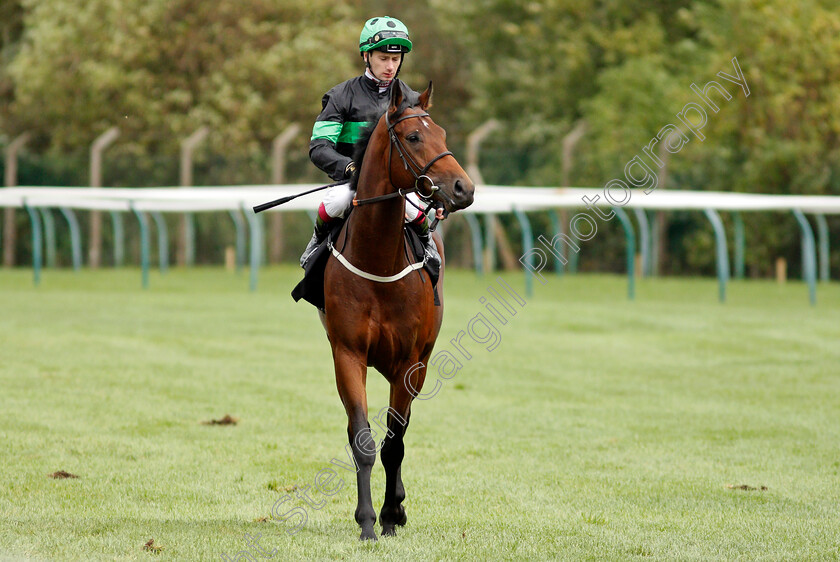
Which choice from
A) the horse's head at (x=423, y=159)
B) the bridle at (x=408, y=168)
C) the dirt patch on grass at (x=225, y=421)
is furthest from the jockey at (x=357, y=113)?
the dirt patch on grass at (x=225, y=421)

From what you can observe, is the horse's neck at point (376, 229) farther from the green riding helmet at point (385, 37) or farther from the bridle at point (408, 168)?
the green riding helmet at point (385, 37)

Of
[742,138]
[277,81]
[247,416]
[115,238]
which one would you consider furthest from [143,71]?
[247,416]

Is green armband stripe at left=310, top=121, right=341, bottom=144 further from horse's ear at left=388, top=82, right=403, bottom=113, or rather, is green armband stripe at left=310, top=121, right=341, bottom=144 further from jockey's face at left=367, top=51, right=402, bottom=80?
horse's ear at left=388, top=82, right=403, bottom=113

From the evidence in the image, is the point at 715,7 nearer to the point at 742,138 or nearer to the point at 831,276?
the point at 742,138

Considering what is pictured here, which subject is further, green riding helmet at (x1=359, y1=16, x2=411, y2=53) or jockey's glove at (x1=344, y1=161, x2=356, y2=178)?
green riding helmet at (x1=359, y1=16, x2=411, y2=53)

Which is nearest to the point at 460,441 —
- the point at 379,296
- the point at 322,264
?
the point at 322,264

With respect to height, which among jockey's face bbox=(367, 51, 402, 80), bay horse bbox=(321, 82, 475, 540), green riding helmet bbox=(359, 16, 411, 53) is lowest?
bay horse bbox=(321, 82, 475, 540)

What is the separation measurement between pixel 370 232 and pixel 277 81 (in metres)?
30.4

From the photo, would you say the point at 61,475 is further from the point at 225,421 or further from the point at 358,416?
the point at 358,416

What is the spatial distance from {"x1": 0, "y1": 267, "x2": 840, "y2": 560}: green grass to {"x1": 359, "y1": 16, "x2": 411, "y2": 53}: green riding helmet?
2443 millimetres

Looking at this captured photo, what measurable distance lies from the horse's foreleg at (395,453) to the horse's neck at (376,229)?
2.09ft

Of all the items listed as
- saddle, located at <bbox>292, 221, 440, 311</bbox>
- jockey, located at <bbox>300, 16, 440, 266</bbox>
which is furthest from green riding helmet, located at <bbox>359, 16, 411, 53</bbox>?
saddle, located at <bbox>292, 221, 440, 311</bbox>

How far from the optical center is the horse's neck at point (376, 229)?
551 centimetres

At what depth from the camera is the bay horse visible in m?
5.40
